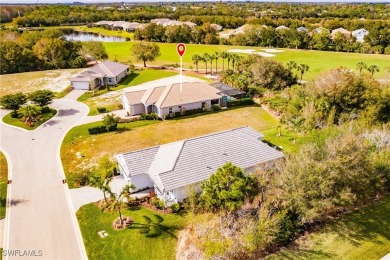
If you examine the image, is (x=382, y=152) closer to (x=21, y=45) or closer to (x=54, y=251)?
(x=54, y=251)

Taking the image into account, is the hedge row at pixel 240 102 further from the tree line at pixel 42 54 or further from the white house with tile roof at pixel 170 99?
the tree line at pixel 42 54

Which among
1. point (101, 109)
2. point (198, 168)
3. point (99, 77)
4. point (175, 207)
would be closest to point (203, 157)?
point (198, 168)

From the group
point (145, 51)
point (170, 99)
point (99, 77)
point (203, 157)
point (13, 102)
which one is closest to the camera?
point (203, 157)

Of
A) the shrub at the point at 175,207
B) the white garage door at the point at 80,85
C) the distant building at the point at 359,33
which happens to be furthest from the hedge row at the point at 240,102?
the distant building at the point at 359,33

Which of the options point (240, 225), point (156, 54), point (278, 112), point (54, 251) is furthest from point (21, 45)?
point (240, 225)

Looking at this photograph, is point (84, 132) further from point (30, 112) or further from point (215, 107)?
point (215, 107)

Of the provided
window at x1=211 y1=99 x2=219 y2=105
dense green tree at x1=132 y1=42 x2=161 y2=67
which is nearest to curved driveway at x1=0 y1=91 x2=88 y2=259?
window at x1=211 y1=99 x2=219 y2=105

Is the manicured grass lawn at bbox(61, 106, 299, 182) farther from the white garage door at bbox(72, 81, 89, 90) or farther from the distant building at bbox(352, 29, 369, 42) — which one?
the distant building at bbox(352, 29, 369, 42)
